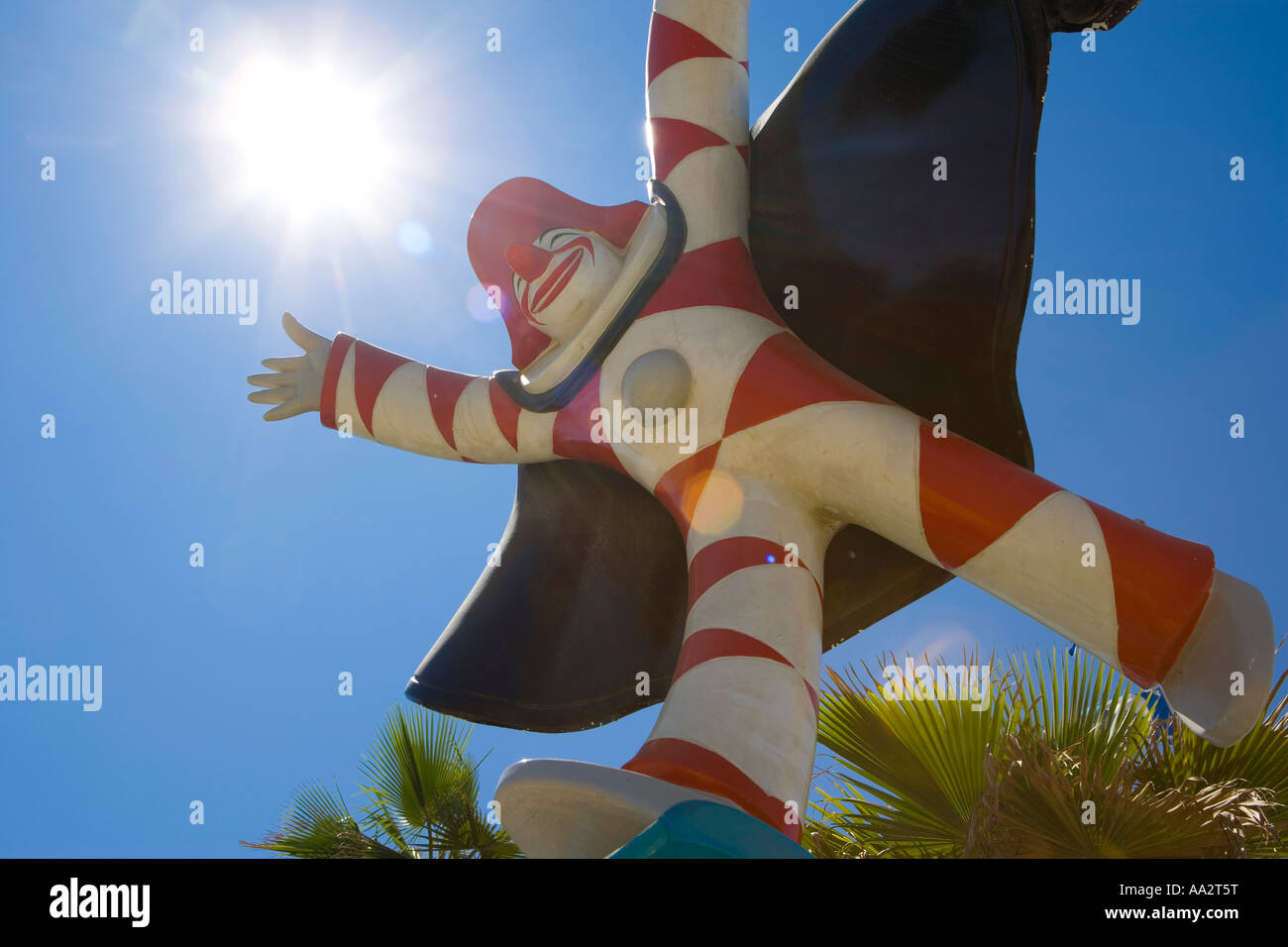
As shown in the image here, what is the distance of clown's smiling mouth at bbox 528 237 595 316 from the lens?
155 inches

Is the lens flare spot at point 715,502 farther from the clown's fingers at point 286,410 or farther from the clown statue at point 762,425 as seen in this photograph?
the clown's fingers at point 286,410

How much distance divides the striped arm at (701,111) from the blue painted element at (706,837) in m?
2.11

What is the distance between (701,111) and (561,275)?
2.54ft

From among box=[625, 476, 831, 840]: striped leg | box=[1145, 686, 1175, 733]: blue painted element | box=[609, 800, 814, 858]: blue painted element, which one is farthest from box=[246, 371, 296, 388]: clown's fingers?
box=[1145, 686, 1175, 733]: blue painted element

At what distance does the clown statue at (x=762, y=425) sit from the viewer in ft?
9.74

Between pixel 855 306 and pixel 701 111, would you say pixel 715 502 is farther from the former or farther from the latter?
pixel 701 111

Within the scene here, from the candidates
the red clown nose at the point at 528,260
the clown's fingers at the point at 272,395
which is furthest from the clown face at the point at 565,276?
the clown's fingers at the point at 272,395

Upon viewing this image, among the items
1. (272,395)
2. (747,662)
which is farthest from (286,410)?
(747,662)

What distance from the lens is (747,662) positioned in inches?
123

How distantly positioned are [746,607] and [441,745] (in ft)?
7.03

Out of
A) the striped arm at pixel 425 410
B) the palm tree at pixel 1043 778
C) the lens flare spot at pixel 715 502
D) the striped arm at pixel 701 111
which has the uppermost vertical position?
the striped arm at pixel 701 111

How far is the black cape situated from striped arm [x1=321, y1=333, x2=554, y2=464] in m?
0.22
